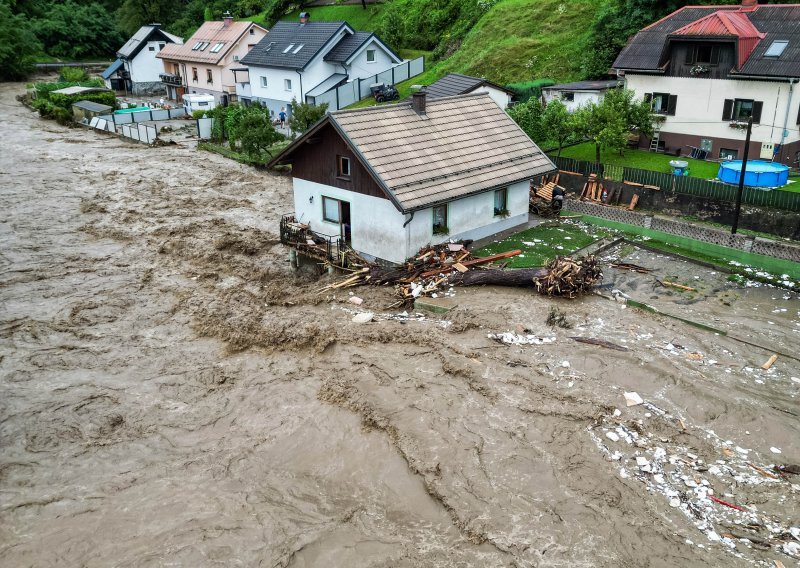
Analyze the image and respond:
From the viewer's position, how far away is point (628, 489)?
14555 mm

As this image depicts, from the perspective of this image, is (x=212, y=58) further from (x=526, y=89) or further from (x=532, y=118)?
(x=532, y=118)

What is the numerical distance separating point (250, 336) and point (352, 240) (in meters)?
6.00

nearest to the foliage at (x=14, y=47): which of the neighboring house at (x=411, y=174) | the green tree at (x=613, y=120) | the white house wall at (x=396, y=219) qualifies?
the neighboring house at (x=411, y=174)

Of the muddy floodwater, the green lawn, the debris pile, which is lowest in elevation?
the muddy floodwater

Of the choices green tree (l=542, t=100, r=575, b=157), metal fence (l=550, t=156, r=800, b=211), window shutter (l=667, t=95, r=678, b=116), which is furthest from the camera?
window shutter (l=667, t=95, r=678, b=116)

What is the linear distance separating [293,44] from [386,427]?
45.4 metres

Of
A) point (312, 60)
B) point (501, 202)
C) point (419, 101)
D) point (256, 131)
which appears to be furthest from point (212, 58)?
point (501, 202)

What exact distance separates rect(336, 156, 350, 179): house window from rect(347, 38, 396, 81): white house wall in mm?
30120

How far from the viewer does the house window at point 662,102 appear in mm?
36312

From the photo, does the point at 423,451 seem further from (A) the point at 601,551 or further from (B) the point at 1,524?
(B) the point at 1,524

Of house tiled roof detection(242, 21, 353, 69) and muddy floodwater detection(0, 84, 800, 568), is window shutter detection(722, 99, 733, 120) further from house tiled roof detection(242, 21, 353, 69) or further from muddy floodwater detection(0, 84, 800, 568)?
house tiled roof detection(242, 21, 353, 69)

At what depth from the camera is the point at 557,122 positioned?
1341 inches

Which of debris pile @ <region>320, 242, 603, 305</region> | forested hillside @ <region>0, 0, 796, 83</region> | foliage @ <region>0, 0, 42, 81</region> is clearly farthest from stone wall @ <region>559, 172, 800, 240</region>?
foliage @ <region>0, 0, 42, 81</region>

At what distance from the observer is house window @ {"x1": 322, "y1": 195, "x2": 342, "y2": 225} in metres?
26.3
